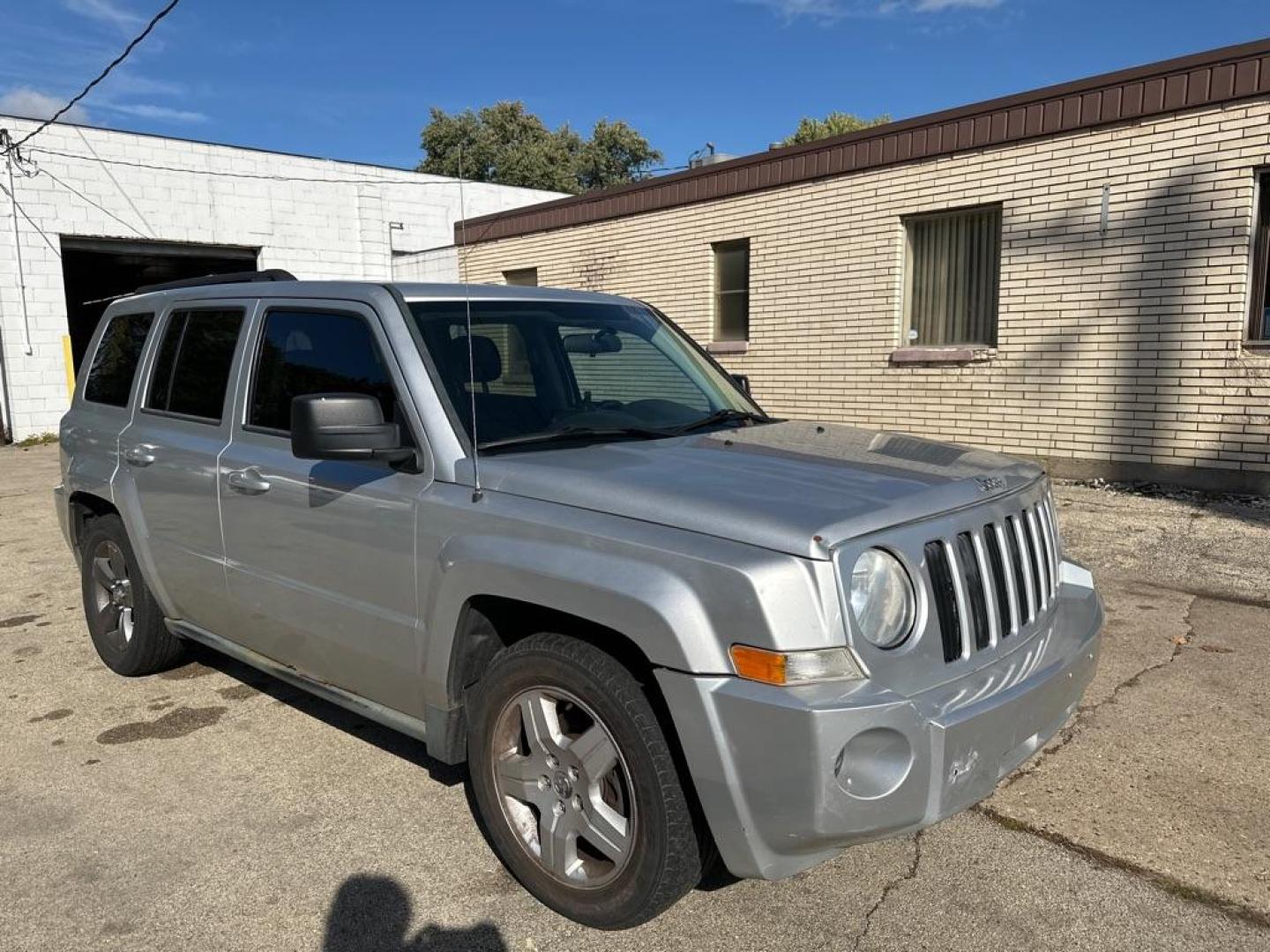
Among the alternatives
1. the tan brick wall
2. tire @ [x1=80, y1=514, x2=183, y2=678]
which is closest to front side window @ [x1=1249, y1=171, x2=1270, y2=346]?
the tan brick wall

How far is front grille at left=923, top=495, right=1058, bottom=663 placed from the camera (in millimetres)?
2502

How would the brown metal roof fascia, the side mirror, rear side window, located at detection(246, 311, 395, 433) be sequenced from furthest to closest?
1. the brown metal roof fascia
2. rear side window, located at detection(246, 311, 395, 433)
3. the side mirror

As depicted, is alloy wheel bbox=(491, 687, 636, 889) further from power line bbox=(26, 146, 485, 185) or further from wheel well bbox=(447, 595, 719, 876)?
power line bbox=(26, 146, 485, 185)

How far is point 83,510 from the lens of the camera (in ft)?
16.6

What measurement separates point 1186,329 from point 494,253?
11127mm

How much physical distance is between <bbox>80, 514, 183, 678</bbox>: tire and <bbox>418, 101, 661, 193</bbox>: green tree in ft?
130

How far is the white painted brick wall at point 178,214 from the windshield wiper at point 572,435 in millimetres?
15471

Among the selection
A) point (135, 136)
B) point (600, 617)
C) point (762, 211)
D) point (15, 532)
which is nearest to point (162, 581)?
point (600, 617)

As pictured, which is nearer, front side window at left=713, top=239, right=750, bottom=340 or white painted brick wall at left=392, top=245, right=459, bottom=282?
front side window at left=713, top=239, right=750, bottom=340

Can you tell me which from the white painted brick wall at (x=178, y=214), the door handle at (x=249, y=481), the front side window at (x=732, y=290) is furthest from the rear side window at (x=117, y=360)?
the white painted brick wall at (x=178, y=214)

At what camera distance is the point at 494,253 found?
54.6 ft

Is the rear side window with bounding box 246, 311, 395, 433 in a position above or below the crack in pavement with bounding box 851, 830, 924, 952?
above

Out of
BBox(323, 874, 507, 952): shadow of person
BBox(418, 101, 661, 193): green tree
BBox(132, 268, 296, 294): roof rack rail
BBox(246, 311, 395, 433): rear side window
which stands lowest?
BBox(323, 874, 507, 952): shadow of person

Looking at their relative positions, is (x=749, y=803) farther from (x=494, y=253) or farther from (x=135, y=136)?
(x=135, y=136)
